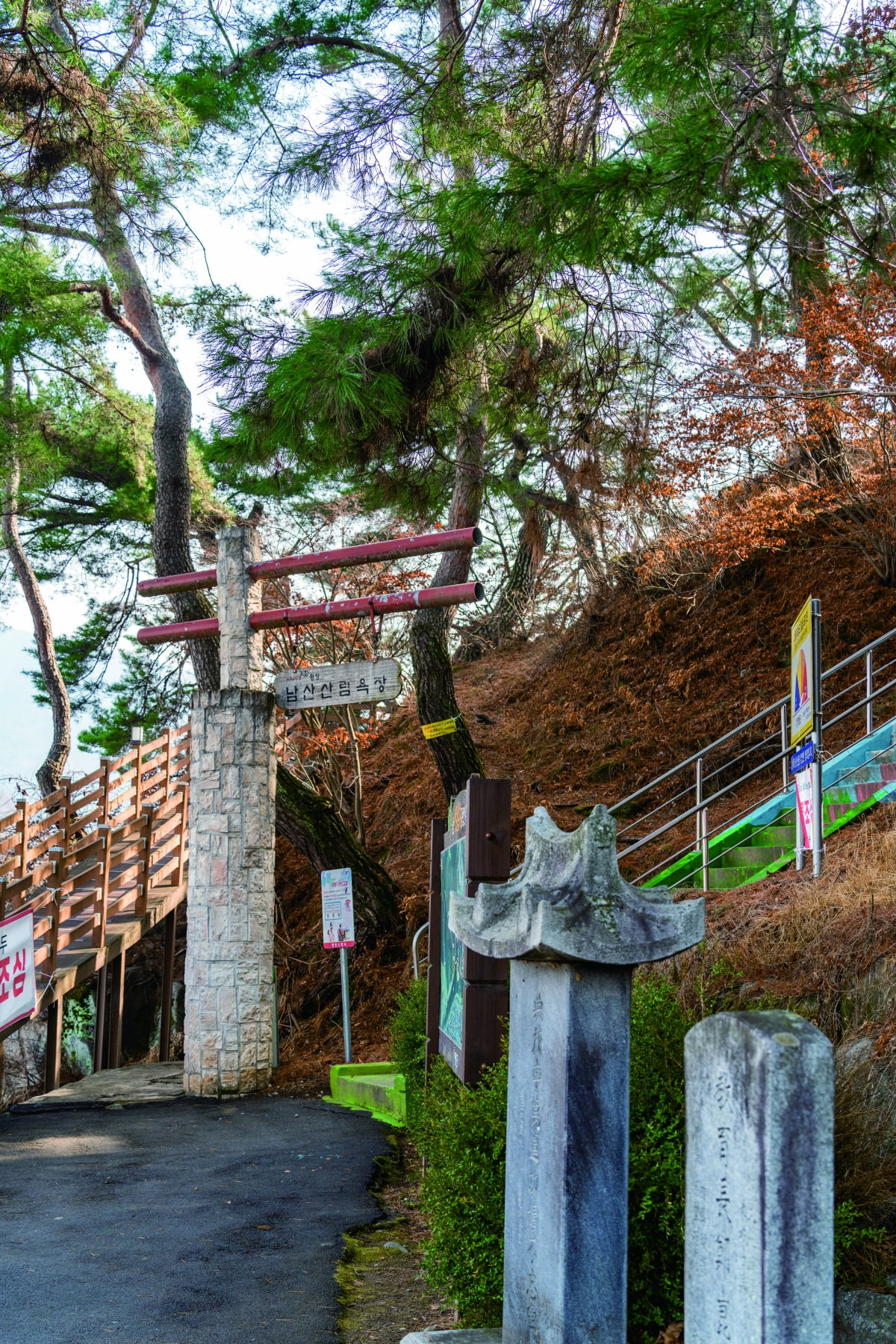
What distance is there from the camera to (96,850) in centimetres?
1373

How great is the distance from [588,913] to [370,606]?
774 cm

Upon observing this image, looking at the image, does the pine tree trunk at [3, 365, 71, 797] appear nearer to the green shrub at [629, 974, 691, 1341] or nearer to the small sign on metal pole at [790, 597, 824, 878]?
the small sign on metal pole at [790, 597, 824, 878]

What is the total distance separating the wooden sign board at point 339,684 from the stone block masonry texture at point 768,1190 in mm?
8002

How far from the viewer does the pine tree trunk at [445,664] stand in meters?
13.9

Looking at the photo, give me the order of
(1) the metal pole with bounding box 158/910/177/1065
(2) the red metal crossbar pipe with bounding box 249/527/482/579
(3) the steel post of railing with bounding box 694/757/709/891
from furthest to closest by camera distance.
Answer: (1) the metal pole with bounding box 158/910/177/1065
(3) the steel post of railing with bounding box 694/757/709/891
(2) the red metal crossbar pipe with bounding box 249/527/482/579

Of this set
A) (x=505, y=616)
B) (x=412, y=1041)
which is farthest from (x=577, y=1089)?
(x=505, y=616)

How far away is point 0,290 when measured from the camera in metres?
15.5

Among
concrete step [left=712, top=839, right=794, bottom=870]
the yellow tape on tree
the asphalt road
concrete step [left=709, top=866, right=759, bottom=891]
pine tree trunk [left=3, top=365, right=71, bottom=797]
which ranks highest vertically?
pine tree trunk [left=3, top=365, right=71, bottom=797]

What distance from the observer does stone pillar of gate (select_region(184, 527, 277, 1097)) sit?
10.9 meters

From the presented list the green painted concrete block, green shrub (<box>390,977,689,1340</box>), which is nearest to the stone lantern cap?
green shrub (<box>390,977,689,1340</box>)

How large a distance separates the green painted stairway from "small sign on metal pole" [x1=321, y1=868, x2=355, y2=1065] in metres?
3.05

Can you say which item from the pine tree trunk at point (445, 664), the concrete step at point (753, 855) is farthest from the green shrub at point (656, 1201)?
the pine tree trunk at point (445, 664)

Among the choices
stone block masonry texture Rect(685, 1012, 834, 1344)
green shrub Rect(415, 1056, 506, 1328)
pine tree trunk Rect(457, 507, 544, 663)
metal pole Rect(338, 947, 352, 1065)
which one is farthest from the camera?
pine tree trunk Rect(457, 507, 544, 663)

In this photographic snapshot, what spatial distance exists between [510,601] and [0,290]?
1118 centimetres
